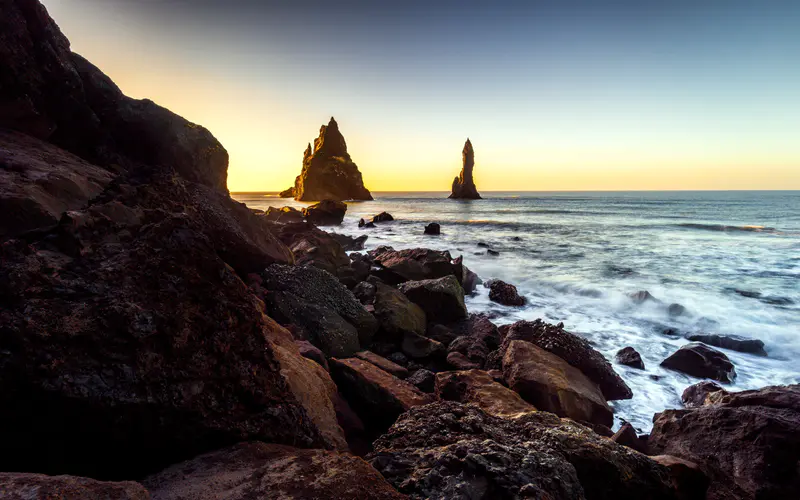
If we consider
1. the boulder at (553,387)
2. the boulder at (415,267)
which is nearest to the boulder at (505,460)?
the boulder at (553,387)

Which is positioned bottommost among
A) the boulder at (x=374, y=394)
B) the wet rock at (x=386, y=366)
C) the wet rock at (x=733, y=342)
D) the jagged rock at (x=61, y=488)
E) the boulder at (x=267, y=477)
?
the wet rock at (x=733, y=342)

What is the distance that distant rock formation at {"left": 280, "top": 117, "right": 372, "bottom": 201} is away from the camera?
92938mm

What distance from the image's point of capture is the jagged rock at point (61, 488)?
119 centimetres

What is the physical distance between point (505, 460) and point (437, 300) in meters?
5.80

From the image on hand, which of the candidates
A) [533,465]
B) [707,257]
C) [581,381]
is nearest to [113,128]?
[533,465]

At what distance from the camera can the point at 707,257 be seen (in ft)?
54.3

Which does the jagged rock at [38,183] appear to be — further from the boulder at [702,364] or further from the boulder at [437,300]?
the boulder at [702,364]

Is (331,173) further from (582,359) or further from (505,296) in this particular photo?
(582,359)

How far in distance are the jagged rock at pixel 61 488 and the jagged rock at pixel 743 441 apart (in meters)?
3.87

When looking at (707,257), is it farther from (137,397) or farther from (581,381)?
(137,397)

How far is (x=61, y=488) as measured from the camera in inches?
49.4

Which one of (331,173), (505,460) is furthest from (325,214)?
(331,173)

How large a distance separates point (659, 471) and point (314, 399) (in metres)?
2.52

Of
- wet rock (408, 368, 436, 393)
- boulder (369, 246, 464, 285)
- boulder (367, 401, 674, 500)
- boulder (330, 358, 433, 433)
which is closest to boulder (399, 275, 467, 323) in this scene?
boulder (369, 246, 464, 285)
